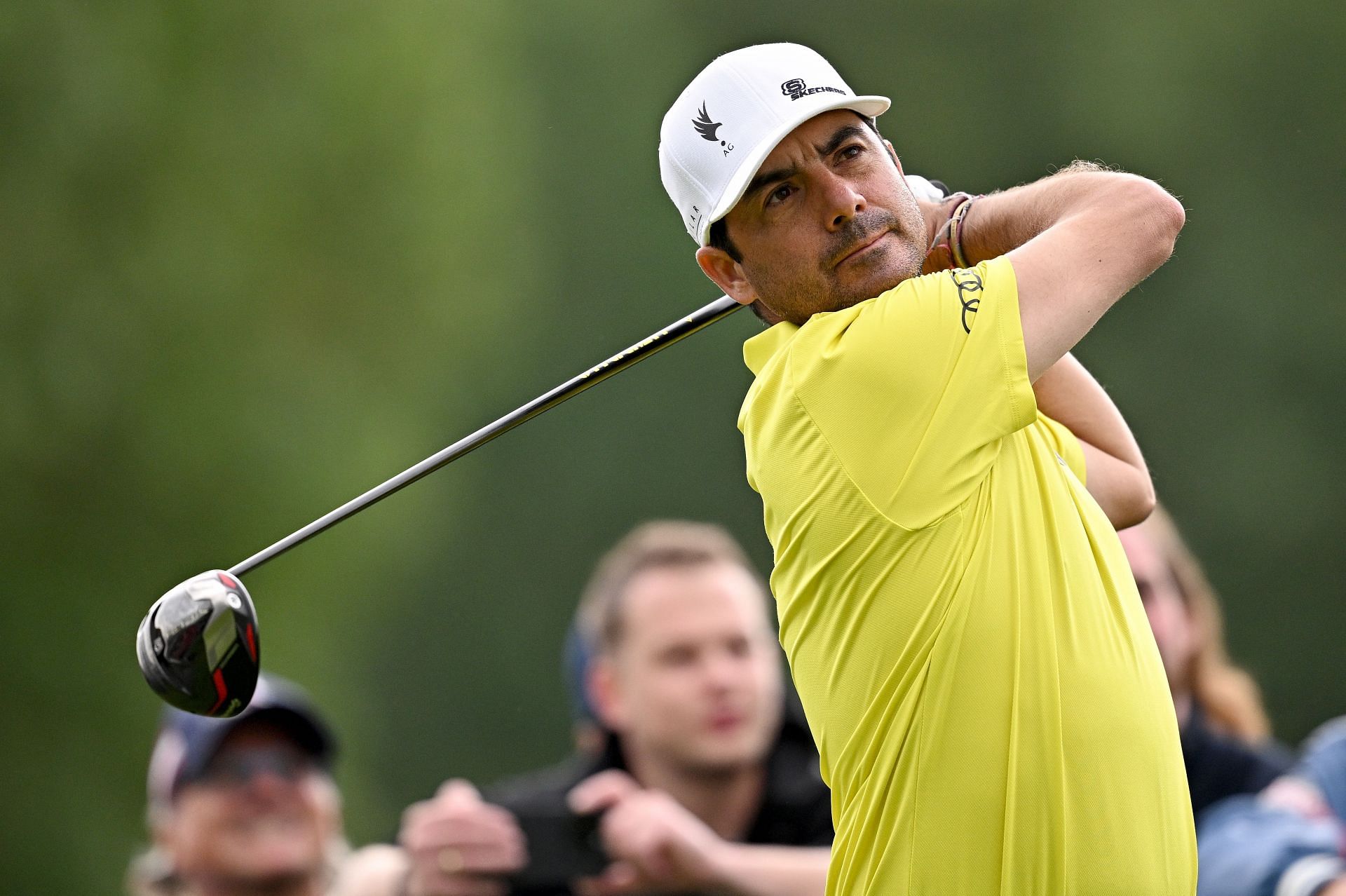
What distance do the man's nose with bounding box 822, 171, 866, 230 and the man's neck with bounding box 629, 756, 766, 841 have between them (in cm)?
250

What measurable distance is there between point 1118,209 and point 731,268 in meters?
0.58

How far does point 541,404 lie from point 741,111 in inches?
26.4

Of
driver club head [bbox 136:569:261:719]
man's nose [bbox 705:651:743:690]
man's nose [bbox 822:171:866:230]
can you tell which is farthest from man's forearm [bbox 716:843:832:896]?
man's nose [bbox 822:171:866:230]

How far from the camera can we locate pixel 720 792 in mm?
4406

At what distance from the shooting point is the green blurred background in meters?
6.79

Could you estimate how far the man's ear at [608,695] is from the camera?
4.48m

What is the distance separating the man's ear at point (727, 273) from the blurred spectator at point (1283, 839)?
8.02ft

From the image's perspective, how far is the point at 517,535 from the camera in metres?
6.97

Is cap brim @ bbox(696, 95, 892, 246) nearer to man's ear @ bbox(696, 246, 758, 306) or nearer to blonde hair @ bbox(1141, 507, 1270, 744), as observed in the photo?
man's ear @ bbox(696, 246, 758, 306)

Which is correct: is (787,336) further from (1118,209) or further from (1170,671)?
(1170,671)

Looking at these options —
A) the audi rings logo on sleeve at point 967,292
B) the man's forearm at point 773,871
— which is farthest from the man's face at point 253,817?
the audi rings logo on sleeve at point 967,292

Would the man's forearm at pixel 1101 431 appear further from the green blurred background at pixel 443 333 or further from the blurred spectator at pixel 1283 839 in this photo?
the green blurred background at pixel 443 333

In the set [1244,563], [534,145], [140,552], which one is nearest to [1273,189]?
[1244,563]

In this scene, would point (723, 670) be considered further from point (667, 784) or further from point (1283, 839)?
point (1283, 839)
